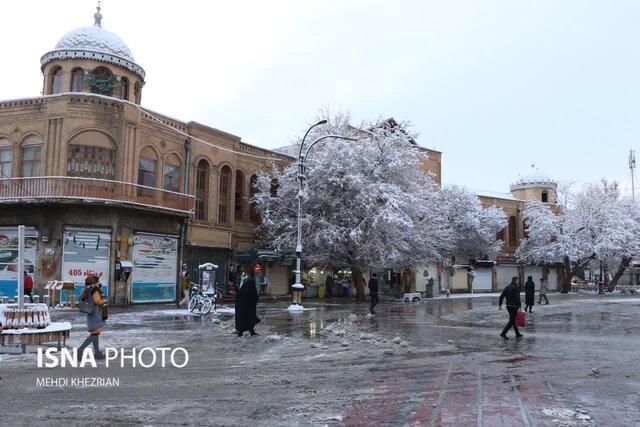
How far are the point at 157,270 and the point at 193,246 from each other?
2826 mm

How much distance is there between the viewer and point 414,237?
1312 inches

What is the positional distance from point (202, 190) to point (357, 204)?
8.91 m

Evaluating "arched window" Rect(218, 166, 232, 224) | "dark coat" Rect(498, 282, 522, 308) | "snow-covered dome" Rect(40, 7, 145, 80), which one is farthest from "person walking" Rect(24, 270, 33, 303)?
"dark coat" Rect(498, 282, 522, 308)

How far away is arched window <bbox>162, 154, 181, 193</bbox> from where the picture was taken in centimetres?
3050

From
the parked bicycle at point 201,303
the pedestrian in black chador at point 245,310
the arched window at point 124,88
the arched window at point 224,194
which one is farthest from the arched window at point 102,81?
the pedestrian in black chador at point 245,310

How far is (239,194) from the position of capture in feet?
117

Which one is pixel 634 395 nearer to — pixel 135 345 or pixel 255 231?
pixel 135 345

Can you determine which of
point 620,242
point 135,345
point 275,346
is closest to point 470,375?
point 275,346

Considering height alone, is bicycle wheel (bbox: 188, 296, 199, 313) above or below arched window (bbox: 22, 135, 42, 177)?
below

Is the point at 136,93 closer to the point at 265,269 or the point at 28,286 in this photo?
the point at 265,269

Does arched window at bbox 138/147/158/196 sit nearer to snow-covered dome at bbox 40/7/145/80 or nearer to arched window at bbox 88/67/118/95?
arched window at bbox 88/67/118/95

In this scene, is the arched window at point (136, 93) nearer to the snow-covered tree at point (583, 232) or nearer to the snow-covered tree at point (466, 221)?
the snow-covered tree at point (466, 221)

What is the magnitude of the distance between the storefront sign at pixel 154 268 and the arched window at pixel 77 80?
8.59m

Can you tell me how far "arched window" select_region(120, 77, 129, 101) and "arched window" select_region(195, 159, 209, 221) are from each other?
526 centimetres
